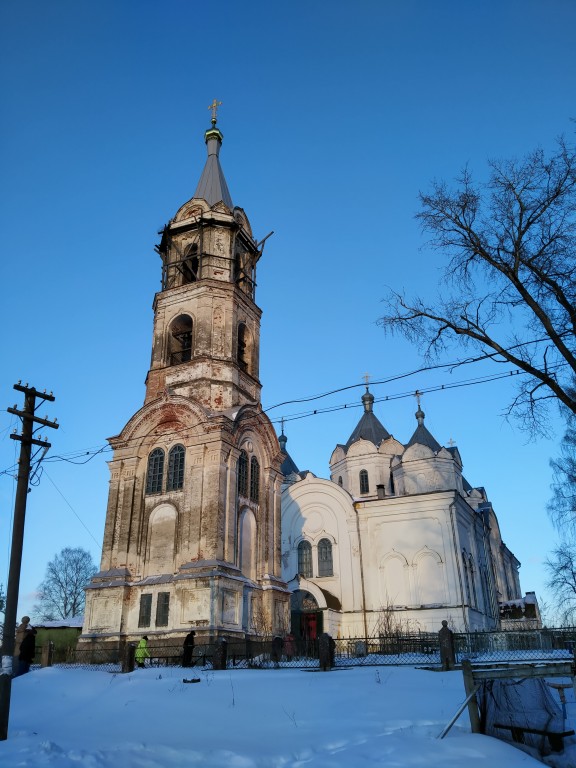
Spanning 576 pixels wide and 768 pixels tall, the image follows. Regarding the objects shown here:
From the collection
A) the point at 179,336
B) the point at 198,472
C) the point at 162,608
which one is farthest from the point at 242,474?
the point at 179,336

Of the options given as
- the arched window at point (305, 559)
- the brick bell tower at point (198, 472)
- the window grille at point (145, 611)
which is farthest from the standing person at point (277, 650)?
the arched window at point (305, 559)

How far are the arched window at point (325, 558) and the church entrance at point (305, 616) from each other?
2445 mm

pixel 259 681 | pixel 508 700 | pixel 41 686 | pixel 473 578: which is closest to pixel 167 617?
pixel 41 686

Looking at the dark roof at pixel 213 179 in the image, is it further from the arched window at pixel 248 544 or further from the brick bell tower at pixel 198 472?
the arched window at pixel 248 544

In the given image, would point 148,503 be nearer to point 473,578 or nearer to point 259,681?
point 259,681

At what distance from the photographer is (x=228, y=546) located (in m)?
24.4

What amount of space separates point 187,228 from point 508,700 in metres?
27.7

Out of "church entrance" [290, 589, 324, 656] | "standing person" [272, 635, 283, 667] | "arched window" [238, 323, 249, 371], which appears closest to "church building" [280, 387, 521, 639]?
"church entrance" [290, 589, 324, 656]

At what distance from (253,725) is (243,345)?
22.9 meters

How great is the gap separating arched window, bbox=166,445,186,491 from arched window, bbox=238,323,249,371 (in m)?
5.79

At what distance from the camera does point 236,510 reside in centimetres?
2562

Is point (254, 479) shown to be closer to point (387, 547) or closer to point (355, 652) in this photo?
point (355, 652)

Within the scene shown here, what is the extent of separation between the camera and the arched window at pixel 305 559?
36.5 metres

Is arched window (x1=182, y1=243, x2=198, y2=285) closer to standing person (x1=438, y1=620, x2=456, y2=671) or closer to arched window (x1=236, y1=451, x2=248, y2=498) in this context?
arched window (x1=236, y1=451, x2=248, y2=498)
